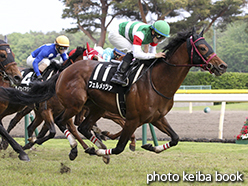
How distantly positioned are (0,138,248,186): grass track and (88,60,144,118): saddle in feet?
2.34

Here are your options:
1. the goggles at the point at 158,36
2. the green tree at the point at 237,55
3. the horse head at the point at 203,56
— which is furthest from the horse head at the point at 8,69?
the green tree at the point at 237,55

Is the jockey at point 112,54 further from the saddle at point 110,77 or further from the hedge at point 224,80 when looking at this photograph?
the hedge at point 224,80

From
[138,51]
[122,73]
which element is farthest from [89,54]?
[138,51]

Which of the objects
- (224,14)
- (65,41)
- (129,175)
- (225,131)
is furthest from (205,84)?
(129,175)

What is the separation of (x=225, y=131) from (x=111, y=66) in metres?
4.82

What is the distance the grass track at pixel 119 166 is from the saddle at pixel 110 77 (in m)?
0.71

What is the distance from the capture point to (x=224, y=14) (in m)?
23.1

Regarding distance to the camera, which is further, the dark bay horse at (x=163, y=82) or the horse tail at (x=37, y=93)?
the horse tail at (x=37, y=93)

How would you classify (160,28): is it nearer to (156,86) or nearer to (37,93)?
(156,86)

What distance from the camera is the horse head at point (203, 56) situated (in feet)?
11.7

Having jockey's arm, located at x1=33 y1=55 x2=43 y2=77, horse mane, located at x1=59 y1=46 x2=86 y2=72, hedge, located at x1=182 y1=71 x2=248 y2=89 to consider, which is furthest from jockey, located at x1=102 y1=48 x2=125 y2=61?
hedge, located at x1=182 y1=71 x2=248 y2=89

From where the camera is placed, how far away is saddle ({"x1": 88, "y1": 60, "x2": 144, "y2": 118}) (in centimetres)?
392

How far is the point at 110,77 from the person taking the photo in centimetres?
408

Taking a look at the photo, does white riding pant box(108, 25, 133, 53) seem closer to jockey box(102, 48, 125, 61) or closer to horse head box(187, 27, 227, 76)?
jockey box(102, 48, 125, 61)
